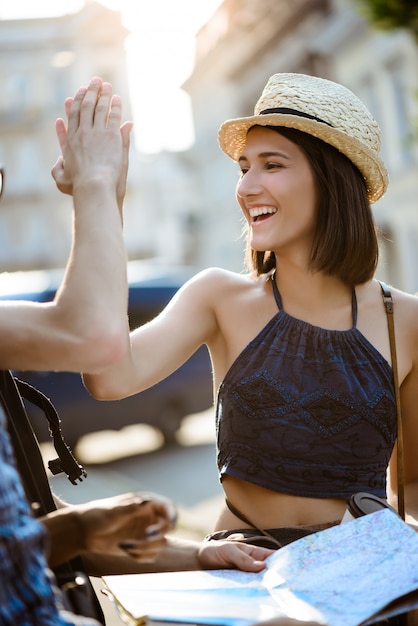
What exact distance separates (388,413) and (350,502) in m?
0.60

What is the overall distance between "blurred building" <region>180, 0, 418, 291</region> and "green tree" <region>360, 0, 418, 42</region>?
7.20 feet

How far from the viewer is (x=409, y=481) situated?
254cm

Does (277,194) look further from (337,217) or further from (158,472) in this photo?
(158,472)

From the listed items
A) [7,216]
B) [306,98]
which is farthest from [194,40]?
[306,98]

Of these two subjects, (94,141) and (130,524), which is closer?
(130,524)

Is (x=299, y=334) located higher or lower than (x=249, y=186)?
lower

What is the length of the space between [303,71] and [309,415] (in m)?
23.1

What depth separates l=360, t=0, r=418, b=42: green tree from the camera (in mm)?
8586

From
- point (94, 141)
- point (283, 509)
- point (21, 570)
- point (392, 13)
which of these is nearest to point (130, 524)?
point (21, 570)

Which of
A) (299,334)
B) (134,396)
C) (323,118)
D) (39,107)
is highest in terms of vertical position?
(39,107)

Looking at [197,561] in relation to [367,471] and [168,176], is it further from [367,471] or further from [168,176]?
[168,176]

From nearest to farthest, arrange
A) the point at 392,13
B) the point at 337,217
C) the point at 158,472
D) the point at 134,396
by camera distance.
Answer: the point at 337,217 < the point at 392,13 < the point at 158,472 < the point at 134,396

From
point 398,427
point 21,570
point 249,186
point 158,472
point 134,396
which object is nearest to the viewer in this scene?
point 21,570

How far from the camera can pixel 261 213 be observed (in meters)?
2.52
